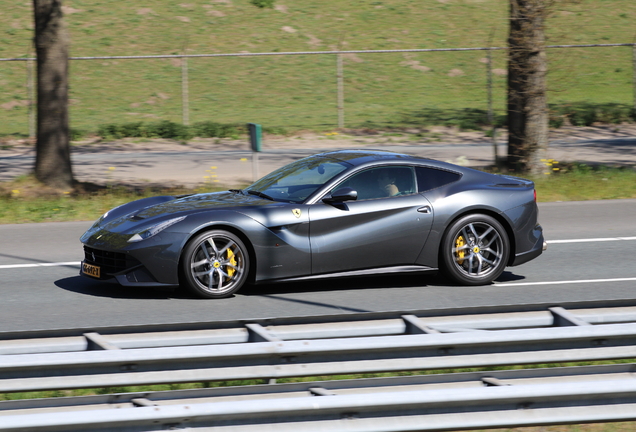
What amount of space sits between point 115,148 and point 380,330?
17070 mm

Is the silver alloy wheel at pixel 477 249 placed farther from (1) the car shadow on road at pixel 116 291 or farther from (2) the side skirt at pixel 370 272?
(1) the car shadow on road at pixel 116 291

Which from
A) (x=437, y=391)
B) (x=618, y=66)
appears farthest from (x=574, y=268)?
(x=618, y=66)

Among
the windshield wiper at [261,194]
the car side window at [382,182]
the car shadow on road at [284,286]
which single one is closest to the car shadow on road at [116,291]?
the car shadow on road at [284,286]

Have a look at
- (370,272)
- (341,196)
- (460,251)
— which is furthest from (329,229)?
(460,251)

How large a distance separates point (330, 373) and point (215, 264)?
11.1 feet

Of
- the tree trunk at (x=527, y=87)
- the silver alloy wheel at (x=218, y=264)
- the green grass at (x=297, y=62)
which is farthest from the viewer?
the green grass at (x=297, y=62)

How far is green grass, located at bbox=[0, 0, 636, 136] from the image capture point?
84.3 ft

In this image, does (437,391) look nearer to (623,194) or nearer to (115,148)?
(623,194)

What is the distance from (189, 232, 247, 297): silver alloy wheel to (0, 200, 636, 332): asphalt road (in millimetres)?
162

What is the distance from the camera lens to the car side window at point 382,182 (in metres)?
8.23

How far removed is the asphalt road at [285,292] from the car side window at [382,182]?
96 centimetres

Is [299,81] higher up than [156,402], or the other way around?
[299,81]

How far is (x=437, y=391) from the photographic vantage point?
13.9ft

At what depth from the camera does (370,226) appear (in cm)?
805
